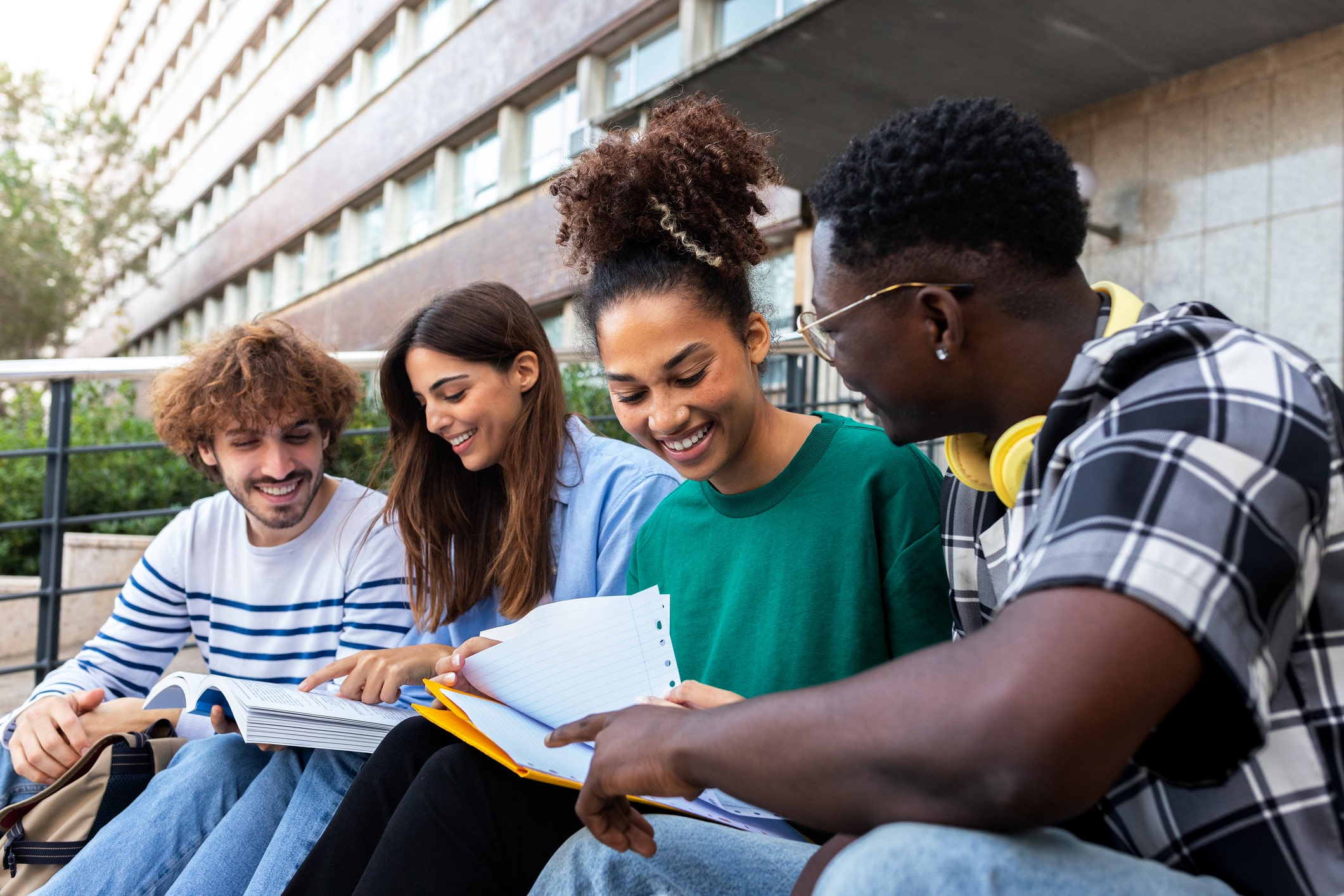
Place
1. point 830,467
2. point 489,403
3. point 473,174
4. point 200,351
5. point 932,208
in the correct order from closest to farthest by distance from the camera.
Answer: point 932,208 < point 830,467 < point 489,403 < point 200,351 < point 473,174

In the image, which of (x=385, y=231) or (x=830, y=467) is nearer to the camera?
(x=830, y=467)

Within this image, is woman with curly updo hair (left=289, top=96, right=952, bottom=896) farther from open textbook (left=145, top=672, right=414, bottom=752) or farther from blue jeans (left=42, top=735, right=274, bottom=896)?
blue jeans (left=42, top=735, right=274, bottom=896)

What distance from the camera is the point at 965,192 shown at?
52.5 inches

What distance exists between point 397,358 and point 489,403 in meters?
0.30

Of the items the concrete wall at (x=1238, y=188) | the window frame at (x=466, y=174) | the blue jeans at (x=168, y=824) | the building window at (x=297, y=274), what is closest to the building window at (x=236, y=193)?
the building window at (x=297, y=274)

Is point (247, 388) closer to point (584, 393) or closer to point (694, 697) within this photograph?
point (694, 697)

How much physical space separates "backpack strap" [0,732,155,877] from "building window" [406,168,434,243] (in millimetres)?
13042

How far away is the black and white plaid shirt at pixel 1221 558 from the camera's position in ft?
2.98

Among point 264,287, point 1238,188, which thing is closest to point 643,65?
point 1238,188

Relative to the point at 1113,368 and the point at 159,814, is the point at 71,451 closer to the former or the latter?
the point at 159,814

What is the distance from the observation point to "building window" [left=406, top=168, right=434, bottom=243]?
1496 centimetres

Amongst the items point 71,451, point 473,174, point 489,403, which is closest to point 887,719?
point 489,403

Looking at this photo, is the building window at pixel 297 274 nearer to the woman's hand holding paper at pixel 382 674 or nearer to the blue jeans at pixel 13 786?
the blue jeans at pixel 13 786

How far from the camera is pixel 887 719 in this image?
0.94 meters
